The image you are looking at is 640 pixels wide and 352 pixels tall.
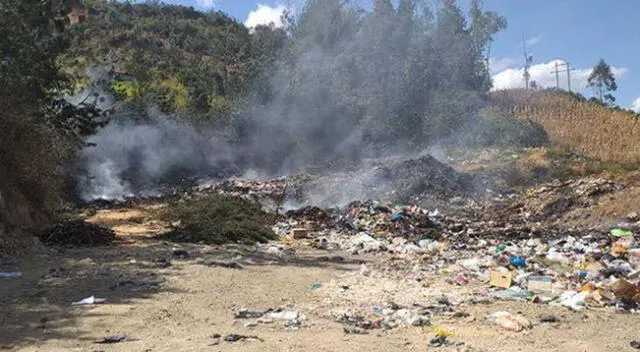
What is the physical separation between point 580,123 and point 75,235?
1945cm

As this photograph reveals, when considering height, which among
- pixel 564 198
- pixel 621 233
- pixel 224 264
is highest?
pixel 564 198

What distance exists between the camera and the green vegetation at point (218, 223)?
392 inches

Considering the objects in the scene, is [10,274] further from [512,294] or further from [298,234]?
[512,294]

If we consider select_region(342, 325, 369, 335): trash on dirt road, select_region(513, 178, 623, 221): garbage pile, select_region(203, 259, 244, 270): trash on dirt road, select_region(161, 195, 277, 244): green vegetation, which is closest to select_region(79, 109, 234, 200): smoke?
select_region(161, 195, 277, 244): green vegetation

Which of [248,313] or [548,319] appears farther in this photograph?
[248,313]

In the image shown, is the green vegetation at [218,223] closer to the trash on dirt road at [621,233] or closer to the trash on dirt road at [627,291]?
the trash on dirt road at [621,233]

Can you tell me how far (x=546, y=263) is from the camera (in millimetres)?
7832

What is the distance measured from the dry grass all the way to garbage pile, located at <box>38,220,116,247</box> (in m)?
14.8

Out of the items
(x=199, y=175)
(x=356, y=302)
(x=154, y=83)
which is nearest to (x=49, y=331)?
(x=356, y=302)

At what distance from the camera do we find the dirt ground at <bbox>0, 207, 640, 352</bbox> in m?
4.44

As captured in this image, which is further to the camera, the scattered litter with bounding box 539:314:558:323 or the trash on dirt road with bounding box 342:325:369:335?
the scattered litter with bounding box 539:314:558:323

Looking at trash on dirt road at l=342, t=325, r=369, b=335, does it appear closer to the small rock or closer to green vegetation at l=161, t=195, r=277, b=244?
the small rock

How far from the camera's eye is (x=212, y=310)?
5.56m

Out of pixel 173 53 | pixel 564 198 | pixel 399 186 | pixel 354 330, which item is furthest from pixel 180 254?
pixel 173 53
